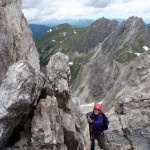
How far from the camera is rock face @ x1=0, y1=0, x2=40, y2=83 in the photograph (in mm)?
24828

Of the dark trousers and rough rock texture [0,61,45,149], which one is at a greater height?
rough rock texture [0,61,45,149]

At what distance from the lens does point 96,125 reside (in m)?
25.2

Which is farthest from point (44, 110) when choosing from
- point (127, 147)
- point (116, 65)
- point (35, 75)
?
point (116, 65)

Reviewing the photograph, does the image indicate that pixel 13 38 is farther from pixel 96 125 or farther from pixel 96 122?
pixel 96 125

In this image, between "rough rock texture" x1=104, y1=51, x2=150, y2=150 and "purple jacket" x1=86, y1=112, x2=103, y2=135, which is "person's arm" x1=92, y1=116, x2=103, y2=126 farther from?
"rough rock texture" x1=104, y1=51, x2=150, y2=150

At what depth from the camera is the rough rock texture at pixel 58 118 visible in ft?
74.2

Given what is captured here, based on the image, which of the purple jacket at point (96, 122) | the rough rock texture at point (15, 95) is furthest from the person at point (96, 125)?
the rough rock texture at point (15, 95)

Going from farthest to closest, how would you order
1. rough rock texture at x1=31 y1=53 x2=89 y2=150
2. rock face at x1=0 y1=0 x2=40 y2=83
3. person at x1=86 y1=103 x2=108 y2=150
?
rock face at x1=0 y1=0 x2=40 y2=83, person at x1=86 y1=103 x2=108 y2=150, rough rock texture at x1=31 y1=53 x2=89 y2=150

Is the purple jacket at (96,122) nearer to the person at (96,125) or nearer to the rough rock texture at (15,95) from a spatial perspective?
the person at (96,125)

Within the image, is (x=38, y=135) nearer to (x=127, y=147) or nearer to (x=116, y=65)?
(x=127, y=147)

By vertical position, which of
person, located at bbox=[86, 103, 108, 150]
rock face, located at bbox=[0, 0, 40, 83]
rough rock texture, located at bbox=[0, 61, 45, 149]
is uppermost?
rock face, located at bbox=[0, 0, 40, 83]

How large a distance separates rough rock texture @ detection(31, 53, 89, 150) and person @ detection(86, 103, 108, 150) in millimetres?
721

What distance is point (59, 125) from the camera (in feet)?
78.9

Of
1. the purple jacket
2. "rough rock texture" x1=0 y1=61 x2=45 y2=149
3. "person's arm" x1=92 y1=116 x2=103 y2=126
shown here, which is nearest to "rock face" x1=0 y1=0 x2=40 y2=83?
"rough rock texture" x1=0 y1=61 x2=45 y2=149
